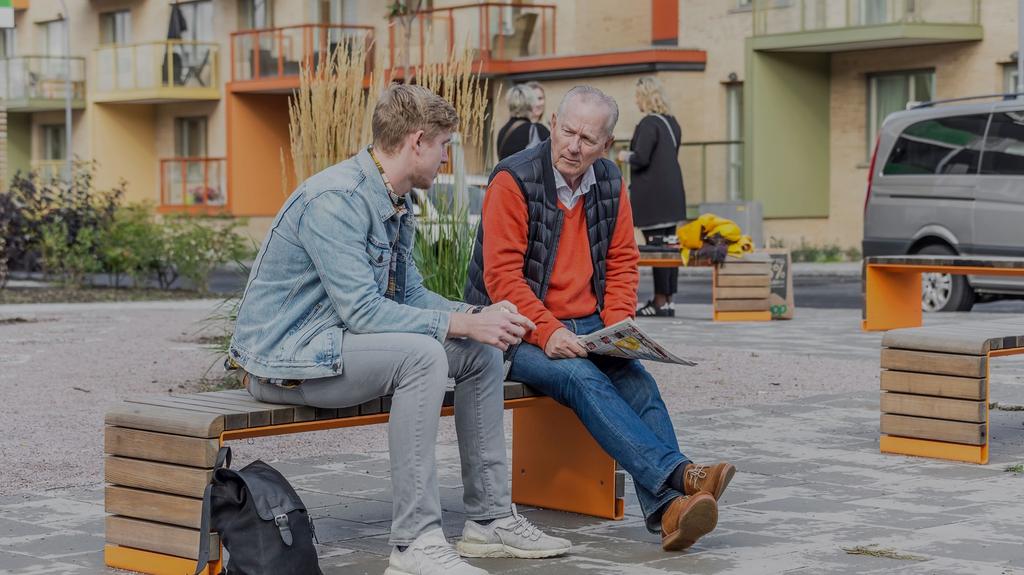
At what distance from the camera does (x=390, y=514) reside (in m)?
6.41

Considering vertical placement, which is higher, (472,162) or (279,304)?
(472,162)

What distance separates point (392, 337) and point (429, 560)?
2.37 ft

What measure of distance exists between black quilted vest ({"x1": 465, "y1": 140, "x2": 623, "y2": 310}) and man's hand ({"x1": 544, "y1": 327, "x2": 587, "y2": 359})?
311 mm

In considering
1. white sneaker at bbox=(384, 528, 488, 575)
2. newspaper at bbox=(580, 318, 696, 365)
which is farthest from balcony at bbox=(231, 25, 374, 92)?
white sneaker at bbox=(384, 528, 488, 575)

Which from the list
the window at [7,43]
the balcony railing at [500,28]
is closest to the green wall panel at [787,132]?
the balcony railing at [500,28]

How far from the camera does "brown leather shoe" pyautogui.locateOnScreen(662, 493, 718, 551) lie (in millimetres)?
5543

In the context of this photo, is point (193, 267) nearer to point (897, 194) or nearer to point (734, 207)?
point (897, 194)

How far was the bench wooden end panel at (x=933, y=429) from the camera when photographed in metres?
7.48

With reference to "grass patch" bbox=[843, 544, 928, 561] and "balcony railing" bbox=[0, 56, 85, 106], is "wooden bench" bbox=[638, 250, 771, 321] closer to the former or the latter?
"grass patch" bbox=[843, 544, 928, 561]

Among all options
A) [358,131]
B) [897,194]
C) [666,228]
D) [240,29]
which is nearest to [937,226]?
[897,194]

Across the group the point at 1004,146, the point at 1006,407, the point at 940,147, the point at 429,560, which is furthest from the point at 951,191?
the point at 429,560

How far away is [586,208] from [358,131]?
4.31 meters

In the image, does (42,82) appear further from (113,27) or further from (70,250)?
(70,250)

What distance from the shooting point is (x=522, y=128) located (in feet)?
43.7
